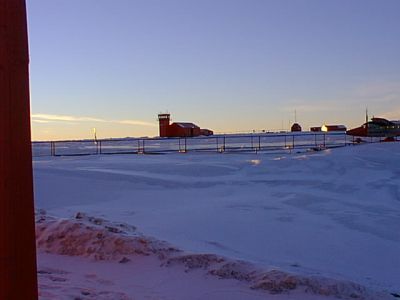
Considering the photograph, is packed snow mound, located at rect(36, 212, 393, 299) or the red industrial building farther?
the red industrial building

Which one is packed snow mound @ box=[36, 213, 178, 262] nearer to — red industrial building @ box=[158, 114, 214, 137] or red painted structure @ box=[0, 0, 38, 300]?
red painted structure @ box=[0, 0, 38, 300]

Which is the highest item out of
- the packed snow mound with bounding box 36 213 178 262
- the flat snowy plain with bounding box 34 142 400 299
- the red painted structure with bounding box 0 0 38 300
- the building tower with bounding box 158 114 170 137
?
the building tower with bounding box 158 114 170 137

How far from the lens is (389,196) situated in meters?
18.1

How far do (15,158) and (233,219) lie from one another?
10.0 meters

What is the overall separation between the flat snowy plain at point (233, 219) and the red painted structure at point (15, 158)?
2.98 metres

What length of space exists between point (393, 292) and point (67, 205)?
31.6 feet

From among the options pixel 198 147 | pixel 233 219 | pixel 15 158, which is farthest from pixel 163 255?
pixel 198 147

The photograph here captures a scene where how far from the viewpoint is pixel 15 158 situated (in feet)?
8.06

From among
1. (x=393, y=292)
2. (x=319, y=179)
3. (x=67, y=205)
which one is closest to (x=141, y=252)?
(x=393, y=292)

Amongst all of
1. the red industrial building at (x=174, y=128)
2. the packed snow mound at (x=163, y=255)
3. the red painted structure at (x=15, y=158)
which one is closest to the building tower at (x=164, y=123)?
the red industrial building at (x=174, y=128)

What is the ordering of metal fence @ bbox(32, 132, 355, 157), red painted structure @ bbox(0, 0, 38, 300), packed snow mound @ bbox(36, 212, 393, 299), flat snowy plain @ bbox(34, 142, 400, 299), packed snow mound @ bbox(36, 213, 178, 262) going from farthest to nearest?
metal fence @ bbox(32, 132, 355, 157)
packed snow mound @ bbox(36, 213, 178, 262)
flat snowy plain @ bbox(34, 142, 400, 299)
packed snow mound @ bbox(36, 212, 393, 299)
red painted structure @ bbox(0, 0, 38, 300)

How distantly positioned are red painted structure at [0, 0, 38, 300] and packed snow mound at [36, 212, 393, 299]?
10.5 feet

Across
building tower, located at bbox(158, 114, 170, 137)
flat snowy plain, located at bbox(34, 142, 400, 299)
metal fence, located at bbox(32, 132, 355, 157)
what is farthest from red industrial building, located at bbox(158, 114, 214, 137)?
flat snowy plain, located at bbox(34, 142, 400, 299)

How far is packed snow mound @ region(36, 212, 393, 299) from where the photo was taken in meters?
6.14
